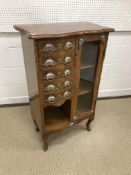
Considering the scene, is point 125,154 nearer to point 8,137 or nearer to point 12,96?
point 8,137

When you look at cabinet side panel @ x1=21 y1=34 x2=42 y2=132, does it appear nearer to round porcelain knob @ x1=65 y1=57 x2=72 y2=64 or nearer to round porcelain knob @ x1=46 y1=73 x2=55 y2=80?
round porcelain knob @ x1=46 y1=73 x2=55 y2=80

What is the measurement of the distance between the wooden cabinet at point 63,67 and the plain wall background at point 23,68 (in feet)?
1.63

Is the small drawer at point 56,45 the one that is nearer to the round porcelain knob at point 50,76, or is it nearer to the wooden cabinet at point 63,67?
the wooden cabinet at point 63,67

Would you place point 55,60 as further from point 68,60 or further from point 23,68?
point 23,68

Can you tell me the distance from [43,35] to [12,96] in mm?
1245

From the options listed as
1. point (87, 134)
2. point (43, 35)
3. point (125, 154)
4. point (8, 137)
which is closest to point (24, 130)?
point (8, 137)

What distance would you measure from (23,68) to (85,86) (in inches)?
30.3

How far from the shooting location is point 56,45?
1.07m

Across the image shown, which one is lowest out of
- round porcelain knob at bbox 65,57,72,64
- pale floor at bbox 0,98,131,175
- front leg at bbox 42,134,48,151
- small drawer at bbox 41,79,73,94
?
pale floor at bbox 0,98,131,175

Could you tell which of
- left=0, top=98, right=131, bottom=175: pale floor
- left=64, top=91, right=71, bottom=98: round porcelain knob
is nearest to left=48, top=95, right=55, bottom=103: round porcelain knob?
left=64, top=91, right=71, bottom=98: round porcelain knob

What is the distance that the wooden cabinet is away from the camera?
106cm

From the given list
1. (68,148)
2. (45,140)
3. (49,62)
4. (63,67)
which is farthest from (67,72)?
(68,148)

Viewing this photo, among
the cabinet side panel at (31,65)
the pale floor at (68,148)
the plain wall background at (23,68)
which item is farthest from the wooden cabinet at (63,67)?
the plain wall background at (23,68)

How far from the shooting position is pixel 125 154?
1.54m
